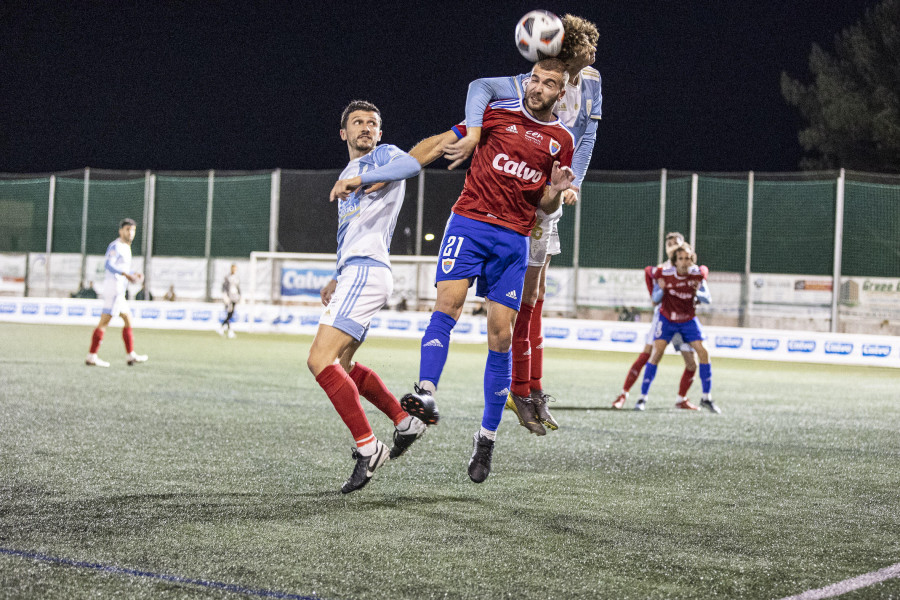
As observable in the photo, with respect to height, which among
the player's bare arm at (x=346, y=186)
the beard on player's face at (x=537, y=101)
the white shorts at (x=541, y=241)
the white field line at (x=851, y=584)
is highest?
the beard on player's face at (x=537, y=101)

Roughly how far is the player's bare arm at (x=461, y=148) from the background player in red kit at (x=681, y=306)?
21.9 ft

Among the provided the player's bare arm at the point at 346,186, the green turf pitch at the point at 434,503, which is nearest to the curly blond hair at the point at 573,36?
the player's bare arm at the point at 346,186

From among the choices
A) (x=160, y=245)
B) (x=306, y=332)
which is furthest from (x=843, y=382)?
(x=160, y=245)

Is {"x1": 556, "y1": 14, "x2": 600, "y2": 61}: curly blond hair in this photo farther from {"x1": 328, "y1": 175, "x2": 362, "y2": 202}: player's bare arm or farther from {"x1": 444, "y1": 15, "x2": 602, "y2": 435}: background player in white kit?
{"x1": 328, "y1": 175, "x2": 362, "y2": 202}: player's bare arm

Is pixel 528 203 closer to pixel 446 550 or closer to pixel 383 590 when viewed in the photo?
pixel 446 550

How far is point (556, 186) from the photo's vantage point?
16.1 feet

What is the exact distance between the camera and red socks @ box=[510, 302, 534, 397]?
579 cm

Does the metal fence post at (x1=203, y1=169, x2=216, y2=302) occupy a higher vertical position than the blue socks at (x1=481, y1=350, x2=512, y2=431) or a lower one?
higher

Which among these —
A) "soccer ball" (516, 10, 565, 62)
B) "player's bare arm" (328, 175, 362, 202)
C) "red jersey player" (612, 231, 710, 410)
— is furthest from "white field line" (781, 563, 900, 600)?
"red jersey player" (612, 231, 710, 410)

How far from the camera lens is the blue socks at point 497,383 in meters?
5.17

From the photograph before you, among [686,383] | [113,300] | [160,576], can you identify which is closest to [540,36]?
[160,576]

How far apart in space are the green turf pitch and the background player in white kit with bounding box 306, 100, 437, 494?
371 millimetres

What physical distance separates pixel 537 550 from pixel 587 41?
9.25 ft

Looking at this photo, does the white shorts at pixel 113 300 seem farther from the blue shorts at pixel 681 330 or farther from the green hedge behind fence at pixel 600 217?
the green hedge behind fence at pixel 600 217
